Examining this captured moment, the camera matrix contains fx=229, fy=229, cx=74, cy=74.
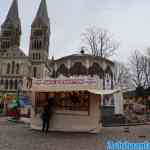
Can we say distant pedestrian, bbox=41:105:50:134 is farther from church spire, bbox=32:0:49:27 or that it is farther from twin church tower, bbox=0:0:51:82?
church spire, bbox=32:0:49:27

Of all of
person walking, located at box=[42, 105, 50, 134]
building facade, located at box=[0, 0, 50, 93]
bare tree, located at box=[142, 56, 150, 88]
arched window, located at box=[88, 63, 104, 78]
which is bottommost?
person walking, located at box=[42, 105, 50, 134]

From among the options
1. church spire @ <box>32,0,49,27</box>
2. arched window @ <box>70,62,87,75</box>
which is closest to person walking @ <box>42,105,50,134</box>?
arched window @ <box>70,62,87,75</box>

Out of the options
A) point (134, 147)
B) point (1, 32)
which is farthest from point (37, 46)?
point (134, 147)

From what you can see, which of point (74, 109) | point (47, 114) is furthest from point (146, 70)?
point (47, 114)

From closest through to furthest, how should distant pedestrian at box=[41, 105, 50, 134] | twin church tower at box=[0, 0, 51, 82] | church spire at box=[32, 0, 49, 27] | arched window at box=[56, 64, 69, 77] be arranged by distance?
1. distant pedestrian at box=[41, 105, 50, 134]
2. arched window at box=[56, 64, 69, 77]
3. twin church tower at box=[0, 0, 51, 82]
4. church spire at box=[32, 0, 49, 27]

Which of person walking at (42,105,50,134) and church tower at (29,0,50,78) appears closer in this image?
person walking at (42,105,50,134)

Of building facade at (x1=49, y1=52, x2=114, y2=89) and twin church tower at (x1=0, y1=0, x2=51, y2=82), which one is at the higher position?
twin church tower at (x1=0, y1=0, x2=51, y2=82)

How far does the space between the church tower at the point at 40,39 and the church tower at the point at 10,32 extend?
583cm

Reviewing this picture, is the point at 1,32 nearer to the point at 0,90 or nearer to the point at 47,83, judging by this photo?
the point at 0,90

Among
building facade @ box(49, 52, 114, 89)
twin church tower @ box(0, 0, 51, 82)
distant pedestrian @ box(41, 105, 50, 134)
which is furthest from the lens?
twin church tower @ box(0, 0, 51, 82)

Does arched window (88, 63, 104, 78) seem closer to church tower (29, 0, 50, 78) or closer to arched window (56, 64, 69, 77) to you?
arched window (56, 64, 69, 77)

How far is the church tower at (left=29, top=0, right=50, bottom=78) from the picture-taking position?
8069 centimetres

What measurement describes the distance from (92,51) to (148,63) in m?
13.9

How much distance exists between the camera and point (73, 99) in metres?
14.0
